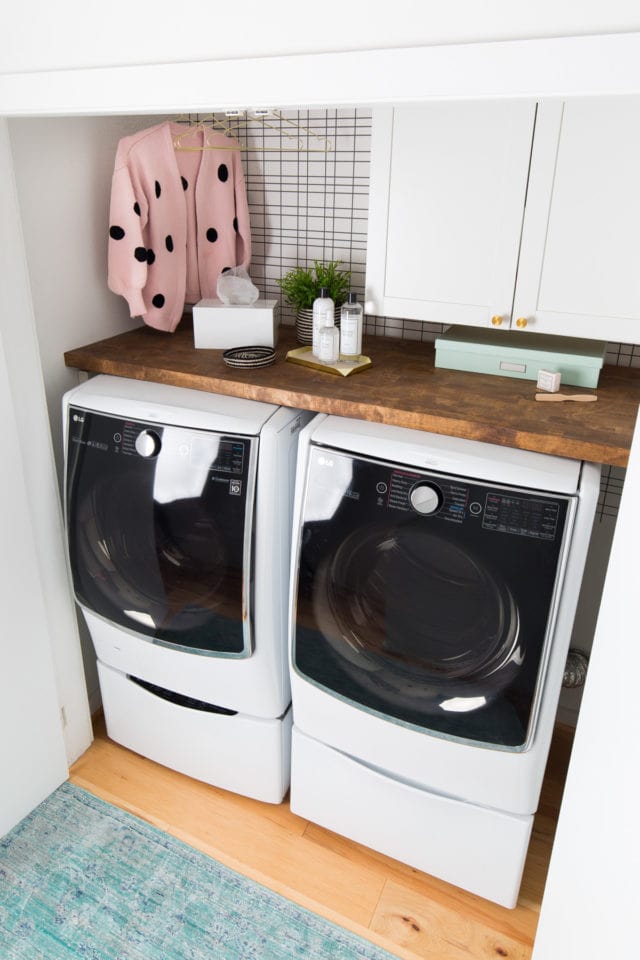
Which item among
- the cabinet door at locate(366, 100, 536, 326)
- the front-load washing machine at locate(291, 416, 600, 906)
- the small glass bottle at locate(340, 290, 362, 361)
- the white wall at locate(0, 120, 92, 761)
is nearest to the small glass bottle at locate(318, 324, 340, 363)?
the small glass bottle at locate(340, 290, 362, 361)

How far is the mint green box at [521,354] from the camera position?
1656 mm

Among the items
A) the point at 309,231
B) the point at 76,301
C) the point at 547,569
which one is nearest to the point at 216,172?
the point at 309,231

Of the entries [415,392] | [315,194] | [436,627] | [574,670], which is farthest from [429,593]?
[315,194]

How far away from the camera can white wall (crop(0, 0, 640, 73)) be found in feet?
2.74

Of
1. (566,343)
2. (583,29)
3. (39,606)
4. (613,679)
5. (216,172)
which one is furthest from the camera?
(216,172)

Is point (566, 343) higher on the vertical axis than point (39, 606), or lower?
higher

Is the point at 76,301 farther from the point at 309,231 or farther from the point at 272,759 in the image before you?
the point at 272,759

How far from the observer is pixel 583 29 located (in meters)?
0.82

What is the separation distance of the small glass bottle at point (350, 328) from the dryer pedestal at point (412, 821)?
3.38ft

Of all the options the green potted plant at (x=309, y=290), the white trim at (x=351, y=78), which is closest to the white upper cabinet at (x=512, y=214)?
the green potted plant at (x=309, y=290)

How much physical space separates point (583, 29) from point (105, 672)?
1940 mm

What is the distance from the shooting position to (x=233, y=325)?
1947 millimetres

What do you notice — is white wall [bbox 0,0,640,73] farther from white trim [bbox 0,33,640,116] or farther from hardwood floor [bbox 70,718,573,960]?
hardwood floor [bbox 70,718,573,960]

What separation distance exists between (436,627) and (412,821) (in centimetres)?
58
